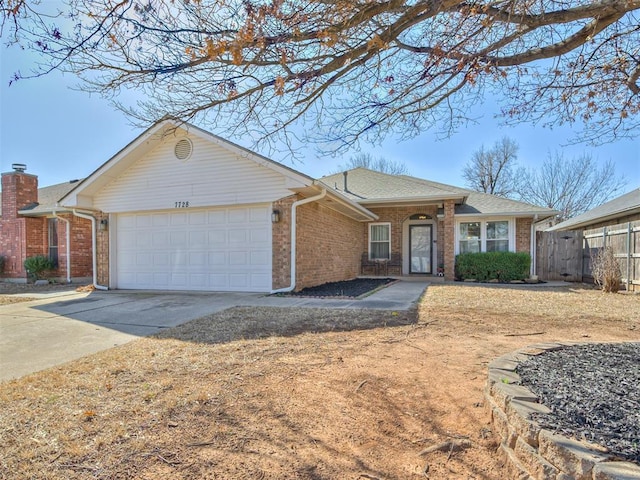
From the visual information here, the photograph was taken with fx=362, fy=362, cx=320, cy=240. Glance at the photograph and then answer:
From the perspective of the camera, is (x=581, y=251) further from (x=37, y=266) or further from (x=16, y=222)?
(x=16, y=222)

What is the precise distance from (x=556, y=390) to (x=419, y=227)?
42.6ft

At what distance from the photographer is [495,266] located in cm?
1291

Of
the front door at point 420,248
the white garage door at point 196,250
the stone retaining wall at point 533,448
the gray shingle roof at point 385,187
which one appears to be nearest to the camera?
the stone retaining wall at point 533,448

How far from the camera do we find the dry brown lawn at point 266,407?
6.70 ft

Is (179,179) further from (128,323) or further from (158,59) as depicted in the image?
(158,59)

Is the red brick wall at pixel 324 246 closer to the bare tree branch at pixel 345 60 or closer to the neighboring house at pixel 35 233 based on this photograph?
the bare tree branch at pixel 345 60

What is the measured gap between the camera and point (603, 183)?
27.9m

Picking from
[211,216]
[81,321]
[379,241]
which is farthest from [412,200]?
[81,321]

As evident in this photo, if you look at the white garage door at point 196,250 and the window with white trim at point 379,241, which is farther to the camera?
the window with white trim at point 379,241

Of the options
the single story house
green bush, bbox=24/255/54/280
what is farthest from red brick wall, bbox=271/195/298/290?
green bush, bbox=24/255/54/280

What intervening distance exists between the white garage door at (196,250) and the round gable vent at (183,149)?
4.91 feet

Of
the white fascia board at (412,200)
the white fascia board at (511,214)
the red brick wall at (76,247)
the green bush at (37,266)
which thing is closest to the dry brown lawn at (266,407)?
the white fascia board at (412,200)

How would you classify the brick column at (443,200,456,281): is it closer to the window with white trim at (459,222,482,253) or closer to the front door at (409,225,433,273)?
the window with white trim at (459,222,482,253)

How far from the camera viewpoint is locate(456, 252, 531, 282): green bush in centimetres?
1278
